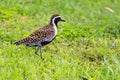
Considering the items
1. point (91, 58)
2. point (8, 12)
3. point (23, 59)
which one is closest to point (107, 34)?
point (91, 58)

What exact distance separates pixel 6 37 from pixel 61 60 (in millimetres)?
1582

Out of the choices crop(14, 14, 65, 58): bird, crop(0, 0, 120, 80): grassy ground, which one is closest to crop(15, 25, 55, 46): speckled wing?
crop(14, 14, 65, 58): bird

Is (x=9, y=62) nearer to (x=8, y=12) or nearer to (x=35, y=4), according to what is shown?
(x=8, y=12)

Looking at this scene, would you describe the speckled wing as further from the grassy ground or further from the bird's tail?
the grassy ground

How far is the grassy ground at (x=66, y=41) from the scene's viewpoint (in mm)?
8445

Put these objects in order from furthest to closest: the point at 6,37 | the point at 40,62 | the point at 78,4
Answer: the point at 78,4
the point at 6,37
the point at 40,62

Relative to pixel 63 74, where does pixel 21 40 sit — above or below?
above

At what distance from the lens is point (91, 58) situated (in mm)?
10023

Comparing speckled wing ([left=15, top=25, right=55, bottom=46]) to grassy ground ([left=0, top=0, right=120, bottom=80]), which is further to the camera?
speckled wing ([left=15, top=25, right=55, bottom=46])

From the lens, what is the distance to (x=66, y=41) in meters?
10.7

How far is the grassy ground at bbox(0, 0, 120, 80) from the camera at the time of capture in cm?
845

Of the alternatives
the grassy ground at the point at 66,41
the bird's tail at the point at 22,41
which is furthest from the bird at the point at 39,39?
the grassy ground at the point at 66,41

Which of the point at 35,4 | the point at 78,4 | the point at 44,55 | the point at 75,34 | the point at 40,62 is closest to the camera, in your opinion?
the point at 40,62

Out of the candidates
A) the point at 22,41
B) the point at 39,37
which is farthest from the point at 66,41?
the point at 22,41
